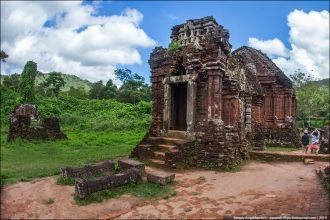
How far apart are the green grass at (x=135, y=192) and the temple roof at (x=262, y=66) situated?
12.8m

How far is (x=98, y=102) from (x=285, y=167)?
25.8 metres

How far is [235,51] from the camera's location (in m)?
18.8

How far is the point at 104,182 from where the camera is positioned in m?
6.59

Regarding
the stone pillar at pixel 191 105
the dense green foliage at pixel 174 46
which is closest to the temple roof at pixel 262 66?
the dense green foliage at pixel 174 46

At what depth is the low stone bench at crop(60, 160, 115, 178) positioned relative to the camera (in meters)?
7.58

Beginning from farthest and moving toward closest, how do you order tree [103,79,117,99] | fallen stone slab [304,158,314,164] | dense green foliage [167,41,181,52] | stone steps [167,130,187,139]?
tree [103,79,117,99] → fallen stone slab [304,158,314,164] → dense green foliage [167,41,181,52] → stone steps [167,130,187,139]

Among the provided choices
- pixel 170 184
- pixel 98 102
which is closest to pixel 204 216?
pixel 170 184

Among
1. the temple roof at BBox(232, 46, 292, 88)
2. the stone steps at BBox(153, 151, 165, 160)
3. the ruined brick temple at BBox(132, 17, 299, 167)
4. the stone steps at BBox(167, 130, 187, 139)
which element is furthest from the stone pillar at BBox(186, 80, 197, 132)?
the temple roof at BBox(232, 46, 292, 88)

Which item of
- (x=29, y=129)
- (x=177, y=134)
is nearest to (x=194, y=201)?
(x=177, y=134)

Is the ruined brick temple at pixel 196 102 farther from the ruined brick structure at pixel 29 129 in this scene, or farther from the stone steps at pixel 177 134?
the ruined brick structure at pixel 29 129

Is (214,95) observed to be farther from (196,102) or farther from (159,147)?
(159,147)

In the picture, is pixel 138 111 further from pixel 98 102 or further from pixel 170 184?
pixel 170 184

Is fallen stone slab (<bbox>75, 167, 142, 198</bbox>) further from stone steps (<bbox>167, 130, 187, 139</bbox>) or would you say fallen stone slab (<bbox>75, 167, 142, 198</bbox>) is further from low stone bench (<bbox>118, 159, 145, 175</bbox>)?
stone steps (<bbox>167, 130, 187, 139</bbox>)

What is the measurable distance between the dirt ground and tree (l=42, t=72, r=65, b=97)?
112 ft
